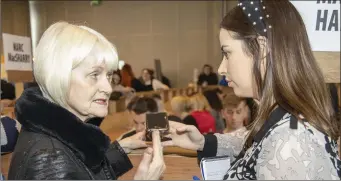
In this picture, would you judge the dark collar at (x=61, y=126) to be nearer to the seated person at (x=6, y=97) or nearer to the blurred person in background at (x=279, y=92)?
the seated person at (x=6, y=97)

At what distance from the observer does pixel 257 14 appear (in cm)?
74

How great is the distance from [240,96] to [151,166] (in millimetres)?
248

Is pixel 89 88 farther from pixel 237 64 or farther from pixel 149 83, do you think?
pixel 149 83

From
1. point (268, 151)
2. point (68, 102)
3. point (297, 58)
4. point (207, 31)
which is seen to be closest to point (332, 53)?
point (297, 58)

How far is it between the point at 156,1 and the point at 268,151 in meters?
8.00

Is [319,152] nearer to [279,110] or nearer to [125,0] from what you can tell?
[279,110]

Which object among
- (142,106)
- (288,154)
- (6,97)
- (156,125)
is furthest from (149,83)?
(288,154)

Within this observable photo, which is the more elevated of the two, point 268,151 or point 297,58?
point 297,58

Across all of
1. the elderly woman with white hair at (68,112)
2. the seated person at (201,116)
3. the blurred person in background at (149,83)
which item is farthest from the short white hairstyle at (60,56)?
the blurred person in background at (149,83)

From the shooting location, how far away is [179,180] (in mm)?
812

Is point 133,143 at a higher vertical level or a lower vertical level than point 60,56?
lower

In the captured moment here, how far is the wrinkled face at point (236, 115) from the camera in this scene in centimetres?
219

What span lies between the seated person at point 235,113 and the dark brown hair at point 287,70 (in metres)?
1.38

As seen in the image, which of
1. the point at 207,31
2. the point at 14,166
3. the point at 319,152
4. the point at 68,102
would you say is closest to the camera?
the point at 319,152
